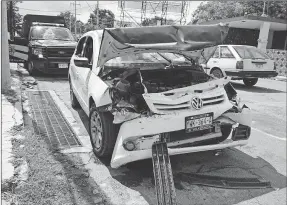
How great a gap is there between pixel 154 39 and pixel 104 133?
Result: 4.32 ft

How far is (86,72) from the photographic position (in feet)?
15.9

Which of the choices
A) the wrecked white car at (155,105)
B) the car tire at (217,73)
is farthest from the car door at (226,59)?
the wrecked white car at (155,105)

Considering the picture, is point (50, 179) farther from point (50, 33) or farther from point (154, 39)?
point (50, 33)

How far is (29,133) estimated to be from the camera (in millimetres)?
4672

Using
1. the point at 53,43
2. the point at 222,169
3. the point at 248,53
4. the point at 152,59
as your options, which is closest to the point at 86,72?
the point at 152,59

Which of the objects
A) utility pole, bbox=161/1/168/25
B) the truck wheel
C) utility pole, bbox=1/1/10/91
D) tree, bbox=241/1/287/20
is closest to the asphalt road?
utility pole, bbox=1/1/10/91

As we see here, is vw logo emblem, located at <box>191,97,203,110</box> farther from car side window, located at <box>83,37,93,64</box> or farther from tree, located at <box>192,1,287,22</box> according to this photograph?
tree, located at <box>192,1,287,22</box>

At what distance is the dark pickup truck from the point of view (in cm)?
1024

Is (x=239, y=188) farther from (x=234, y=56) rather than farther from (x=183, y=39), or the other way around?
(x=234, y=56)

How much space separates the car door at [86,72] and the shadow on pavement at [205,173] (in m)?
1.30

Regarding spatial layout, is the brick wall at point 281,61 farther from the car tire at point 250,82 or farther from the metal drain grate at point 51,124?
the metal drain grate at point 51,124

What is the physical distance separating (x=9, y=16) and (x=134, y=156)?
784 centimetres

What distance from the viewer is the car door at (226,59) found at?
10.0 metres

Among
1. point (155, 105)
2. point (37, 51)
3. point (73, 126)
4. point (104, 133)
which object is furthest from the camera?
point (37, 51)
